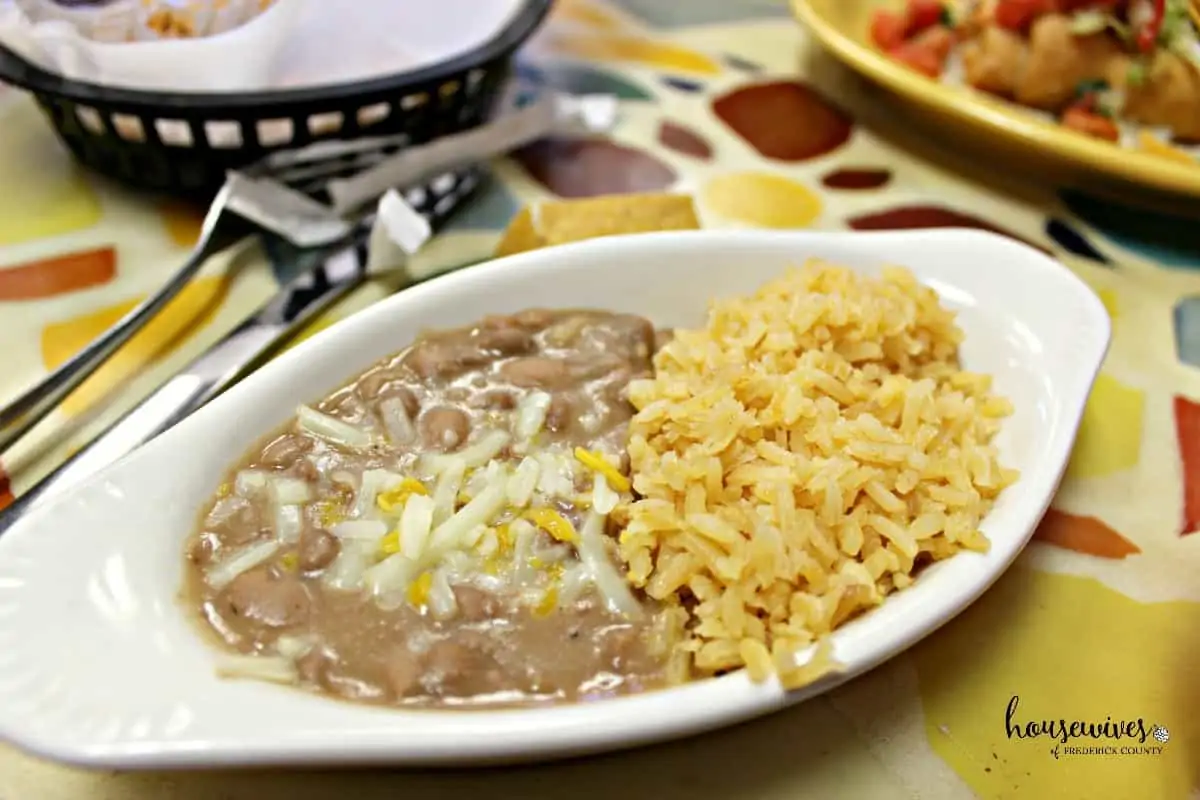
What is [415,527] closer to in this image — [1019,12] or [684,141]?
[684,141]

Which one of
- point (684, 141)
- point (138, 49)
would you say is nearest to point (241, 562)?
point (138, 49)

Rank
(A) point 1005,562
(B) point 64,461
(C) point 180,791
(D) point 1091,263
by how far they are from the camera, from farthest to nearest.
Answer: (D) point 1091,263, (B) point 64,461, (A) point 1005,562, (C) point 180,791

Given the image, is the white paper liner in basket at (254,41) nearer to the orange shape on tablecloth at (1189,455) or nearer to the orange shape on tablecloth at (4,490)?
the orange shape on tablecloth at (4,490)

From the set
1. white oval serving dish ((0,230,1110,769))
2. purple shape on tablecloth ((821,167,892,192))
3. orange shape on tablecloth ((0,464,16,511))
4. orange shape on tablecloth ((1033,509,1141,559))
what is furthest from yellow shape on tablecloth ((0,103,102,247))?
orange shape on tablecloth ((1033,509,1141,559))

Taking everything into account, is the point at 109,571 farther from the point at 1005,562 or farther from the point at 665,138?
the point at 665,138

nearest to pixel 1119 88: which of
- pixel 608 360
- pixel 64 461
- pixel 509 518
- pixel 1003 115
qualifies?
pixel 1003 115

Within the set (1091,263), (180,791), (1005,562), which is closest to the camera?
(180,791)

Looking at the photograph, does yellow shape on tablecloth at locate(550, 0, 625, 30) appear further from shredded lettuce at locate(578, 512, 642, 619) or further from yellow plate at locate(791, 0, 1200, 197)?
shredded lettuce at locate(578, 512, 642, 619)

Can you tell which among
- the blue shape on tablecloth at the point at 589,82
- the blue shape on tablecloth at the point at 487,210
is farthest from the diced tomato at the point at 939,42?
the blue shape on tablecloth at the point at 487,210
